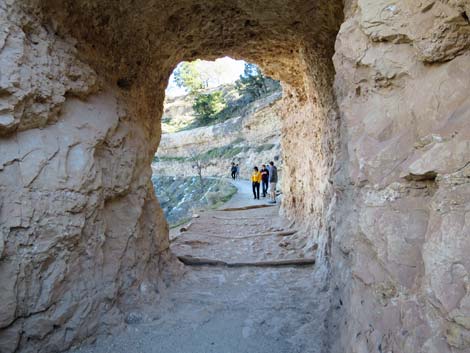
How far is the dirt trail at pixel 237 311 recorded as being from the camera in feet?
10.9

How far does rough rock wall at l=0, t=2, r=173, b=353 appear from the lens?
8.80ft

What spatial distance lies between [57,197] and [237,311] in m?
2.45

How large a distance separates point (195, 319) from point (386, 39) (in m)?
3.42

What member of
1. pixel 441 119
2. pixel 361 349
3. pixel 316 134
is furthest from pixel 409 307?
pixel 316 134

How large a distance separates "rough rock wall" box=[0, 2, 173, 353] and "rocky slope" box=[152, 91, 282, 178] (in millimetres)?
17174

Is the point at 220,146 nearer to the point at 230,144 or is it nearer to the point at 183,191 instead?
the point at 230,144

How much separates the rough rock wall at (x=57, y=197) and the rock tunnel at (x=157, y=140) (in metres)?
0.01

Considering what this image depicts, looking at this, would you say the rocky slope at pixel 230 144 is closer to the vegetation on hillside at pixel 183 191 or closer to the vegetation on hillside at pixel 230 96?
the vegetation on hillside at pixel 183 191

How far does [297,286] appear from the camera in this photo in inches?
185

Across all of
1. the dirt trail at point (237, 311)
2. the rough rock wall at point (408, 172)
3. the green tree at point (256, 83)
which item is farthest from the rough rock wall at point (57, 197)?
the green tree at point (256, 83)

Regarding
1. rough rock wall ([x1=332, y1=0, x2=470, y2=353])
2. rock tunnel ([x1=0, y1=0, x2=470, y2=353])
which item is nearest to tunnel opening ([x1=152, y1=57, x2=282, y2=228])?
rock tunnel ([x1=0, y1=0, x2=470, y2=353])

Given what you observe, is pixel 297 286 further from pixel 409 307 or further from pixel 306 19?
pixel 306 19

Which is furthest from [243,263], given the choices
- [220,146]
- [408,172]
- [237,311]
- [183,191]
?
[220,146]

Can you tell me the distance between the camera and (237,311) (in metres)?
4.05
